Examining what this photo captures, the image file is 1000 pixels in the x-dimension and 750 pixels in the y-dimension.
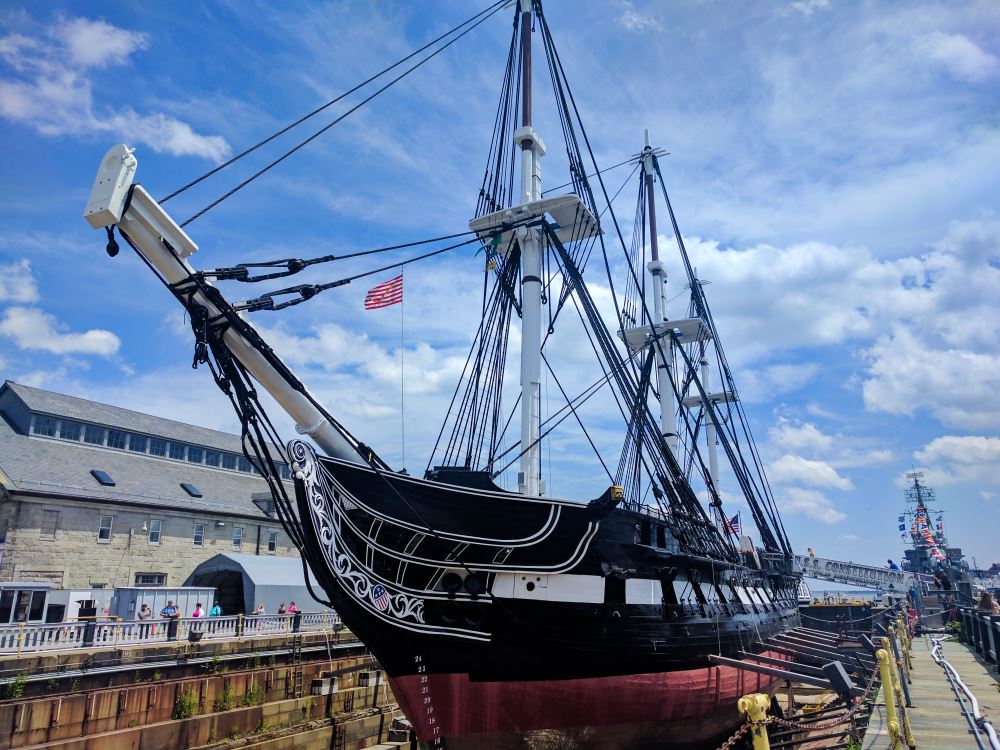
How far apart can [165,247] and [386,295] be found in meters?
5.14

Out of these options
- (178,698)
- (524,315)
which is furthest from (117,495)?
(524,315)

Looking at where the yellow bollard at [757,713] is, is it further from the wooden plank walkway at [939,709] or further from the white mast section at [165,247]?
the white mast section at [165,247]

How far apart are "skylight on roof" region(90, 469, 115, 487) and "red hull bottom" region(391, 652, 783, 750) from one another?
2160 cm

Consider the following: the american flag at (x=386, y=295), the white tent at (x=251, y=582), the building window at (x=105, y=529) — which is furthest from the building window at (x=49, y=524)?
the american flag at (x=386, y=295)

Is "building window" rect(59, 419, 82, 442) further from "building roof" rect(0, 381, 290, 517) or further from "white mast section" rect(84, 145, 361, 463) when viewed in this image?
"white mast section" rect(84, 145, 361, 463)

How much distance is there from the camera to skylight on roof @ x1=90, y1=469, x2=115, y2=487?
90.4 ft

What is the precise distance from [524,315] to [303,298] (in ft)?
21.8

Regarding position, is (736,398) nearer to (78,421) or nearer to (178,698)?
(178,698)

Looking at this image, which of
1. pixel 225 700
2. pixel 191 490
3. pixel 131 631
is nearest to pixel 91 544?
pixel 191 490

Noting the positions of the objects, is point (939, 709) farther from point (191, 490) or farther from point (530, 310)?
point (191, 490)

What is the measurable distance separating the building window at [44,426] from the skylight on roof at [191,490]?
19.2 ft

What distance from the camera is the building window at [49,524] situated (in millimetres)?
24438

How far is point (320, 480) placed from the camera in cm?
1103

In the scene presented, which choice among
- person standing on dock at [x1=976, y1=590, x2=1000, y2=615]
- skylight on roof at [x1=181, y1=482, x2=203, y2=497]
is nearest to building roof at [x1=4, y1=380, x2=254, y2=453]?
skylight on roof at [x1=181, y1=482, x2=203, y2=497]
